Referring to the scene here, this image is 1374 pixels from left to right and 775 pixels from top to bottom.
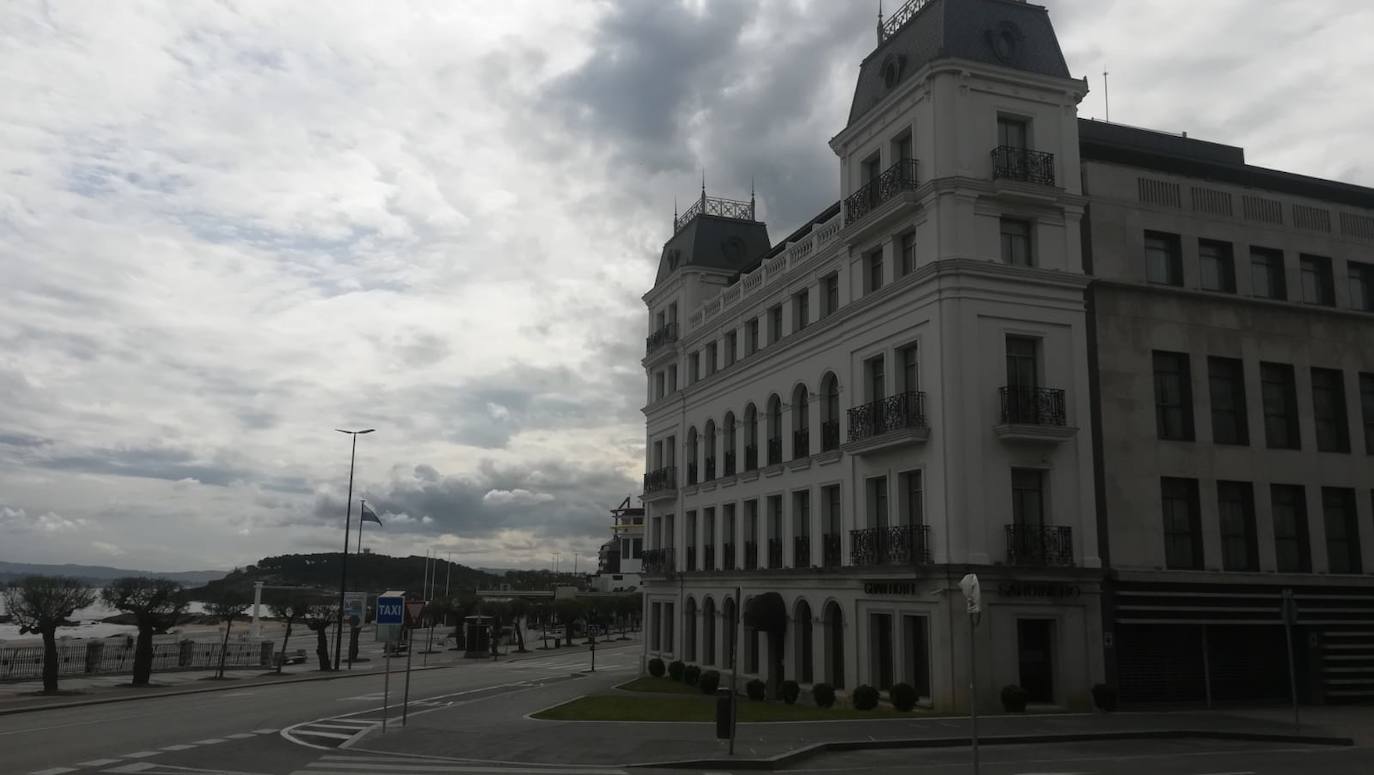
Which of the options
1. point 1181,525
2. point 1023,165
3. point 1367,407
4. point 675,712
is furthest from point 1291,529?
point 675,712

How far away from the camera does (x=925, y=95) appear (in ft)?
104

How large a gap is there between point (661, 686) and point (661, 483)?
40.3 feet

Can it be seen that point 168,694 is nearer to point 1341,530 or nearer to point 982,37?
point 982,37

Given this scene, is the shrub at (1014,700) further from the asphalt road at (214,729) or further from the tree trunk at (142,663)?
the tree trunk at (142,663)

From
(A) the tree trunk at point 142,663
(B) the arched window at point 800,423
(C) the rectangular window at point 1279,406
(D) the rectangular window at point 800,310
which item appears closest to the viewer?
(C) the rectangular window at point 1279,406

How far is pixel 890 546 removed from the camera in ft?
102

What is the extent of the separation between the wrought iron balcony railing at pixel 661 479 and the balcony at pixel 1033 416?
2527 centimetres

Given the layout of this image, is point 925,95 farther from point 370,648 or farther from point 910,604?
point 370,648

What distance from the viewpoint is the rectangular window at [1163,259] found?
3269 centimetres

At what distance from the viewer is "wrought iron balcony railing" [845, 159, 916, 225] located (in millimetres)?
31859

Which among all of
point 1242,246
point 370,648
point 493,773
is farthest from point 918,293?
point 370,648

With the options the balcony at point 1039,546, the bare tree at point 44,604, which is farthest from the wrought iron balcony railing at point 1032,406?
the bare tree at point 44,604

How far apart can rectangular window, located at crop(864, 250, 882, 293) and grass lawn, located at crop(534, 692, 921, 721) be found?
13761 millimetres

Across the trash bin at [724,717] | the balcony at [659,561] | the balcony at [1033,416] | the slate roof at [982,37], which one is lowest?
the trash bin at [724,717]
